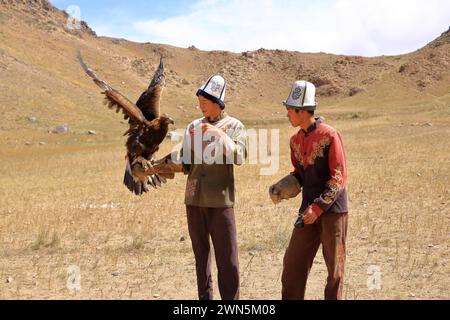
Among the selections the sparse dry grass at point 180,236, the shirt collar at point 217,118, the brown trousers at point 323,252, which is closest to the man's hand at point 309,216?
the brown trousers at point 323,252

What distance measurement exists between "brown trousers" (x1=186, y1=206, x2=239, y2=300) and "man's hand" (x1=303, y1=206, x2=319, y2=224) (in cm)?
61

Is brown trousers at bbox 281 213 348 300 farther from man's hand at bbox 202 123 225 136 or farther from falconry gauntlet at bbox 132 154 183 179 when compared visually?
falconry gauntlet at bbox 132 154 183 179

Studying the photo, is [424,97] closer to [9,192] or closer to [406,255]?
[9,192]

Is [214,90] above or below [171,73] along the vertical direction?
below

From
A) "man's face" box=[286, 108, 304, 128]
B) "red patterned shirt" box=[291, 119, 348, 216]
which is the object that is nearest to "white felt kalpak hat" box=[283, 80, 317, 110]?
"man's face" box=[286, 108, 304, 128]

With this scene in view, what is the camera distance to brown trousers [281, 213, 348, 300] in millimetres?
4125

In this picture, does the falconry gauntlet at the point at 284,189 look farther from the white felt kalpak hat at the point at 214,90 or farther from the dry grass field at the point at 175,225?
the dry grass field at the point at 175,225

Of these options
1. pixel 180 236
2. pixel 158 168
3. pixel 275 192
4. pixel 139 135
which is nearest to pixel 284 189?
pixel 275 192

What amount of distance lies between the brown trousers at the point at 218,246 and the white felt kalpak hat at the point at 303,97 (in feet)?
3.07

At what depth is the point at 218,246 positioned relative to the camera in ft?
14.3

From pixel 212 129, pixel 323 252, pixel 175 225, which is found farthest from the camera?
pixel 175 225

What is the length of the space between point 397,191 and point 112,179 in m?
7.60

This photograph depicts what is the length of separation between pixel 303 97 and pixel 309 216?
0.85m

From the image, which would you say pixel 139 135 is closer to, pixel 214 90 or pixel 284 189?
pixel 214 90
